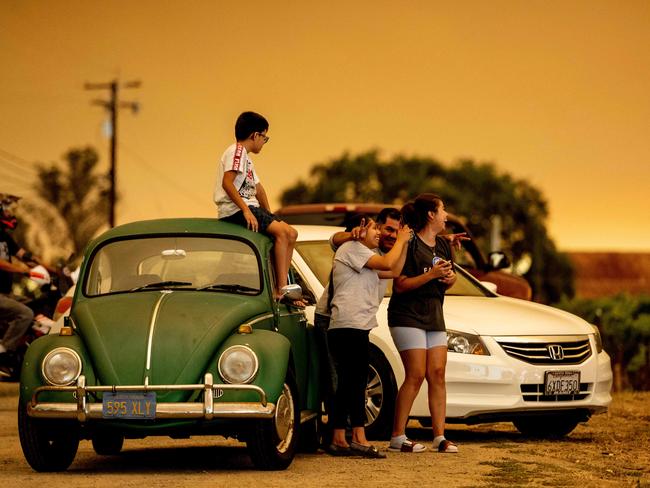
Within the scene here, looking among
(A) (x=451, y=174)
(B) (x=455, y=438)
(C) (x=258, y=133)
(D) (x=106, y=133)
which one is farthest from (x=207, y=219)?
(A) (x=451, y=174)

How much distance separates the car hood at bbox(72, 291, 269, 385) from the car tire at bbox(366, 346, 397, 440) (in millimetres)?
2278

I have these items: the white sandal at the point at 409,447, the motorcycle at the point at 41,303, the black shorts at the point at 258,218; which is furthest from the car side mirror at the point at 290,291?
the motorcycle at the point at 41,303

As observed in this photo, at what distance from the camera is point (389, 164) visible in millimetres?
90562

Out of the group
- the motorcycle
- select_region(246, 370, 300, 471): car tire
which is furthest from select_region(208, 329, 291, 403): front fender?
the motorcycle

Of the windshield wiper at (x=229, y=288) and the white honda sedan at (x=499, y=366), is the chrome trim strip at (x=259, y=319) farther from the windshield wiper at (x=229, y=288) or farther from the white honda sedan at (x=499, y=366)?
the white honda sedan at (x=499, y=366)

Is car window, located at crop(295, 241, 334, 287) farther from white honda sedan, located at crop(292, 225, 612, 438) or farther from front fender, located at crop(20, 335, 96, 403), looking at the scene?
front fender, located at crop(20, 335, 96, 403)

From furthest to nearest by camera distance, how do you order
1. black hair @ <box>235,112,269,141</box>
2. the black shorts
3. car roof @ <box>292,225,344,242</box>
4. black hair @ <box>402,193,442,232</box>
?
1. car roof @ <box>292,225,344,242</box>
2. black hair @ <box>235,112,269,141</box>
3. black hair @ <box>402,193,442,232</box>
4. the black shorts

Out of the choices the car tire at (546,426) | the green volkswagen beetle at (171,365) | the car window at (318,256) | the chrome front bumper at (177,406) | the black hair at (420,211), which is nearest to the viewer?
the chrome front bumper at (177,406)

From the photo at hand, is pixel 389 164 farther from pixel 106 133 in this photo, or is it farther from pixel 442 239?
pixel 442 239

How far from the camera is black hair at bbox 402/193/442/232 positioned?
12.0m

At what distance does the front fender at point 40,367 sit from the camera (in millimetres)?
10297

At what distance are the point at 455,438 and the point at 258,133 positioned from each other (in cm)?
340

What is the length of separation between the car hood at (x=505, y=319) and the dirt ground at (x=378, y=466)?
3.04 feet

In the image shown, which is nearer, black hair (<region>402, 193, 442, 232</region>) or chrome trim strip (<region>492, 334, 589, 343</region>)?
black hair (<region>402, 193, 442, 232</region>)
